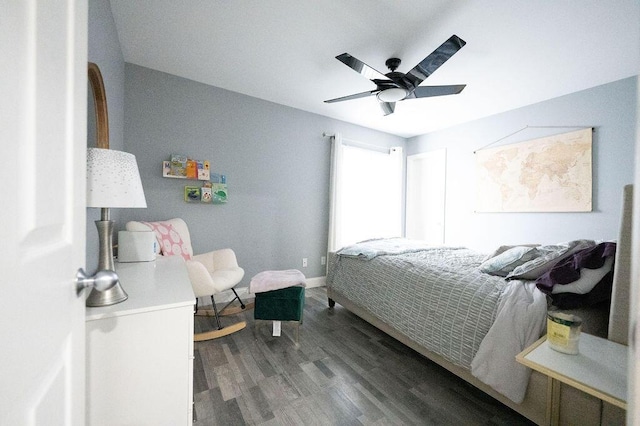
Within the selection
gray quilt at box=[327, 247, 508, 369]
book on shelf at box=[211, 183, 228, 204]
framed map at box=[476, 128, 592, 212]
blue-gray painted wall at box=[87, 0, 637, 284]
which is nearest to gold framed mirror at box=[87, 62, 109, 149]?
blue-gray painted wall at box=[87, 0, 637, 284]

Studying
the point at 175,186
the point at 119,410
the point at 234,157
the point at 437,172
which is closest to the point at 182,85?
the point at 234,157

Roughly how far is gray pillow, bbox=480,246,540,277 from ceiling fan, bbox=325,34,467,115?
1.36m

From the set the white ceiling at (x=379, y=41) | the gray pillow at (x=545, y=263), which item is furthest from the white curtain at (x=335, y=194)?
the gray pillow at (x=545, y=263)

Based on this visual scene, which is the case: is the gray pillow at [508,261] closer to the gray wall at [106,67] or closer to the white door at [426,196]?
the white door at [426,196]

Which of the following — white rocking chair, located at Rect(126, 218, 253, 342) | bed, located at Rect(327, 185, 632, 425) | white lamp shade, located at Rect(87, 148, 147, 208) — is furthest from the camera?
white rocking chair, located at Rect(126, 218, 253, 342)

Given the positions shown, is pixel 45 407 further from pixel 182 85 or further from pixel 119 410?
pixel 182 85

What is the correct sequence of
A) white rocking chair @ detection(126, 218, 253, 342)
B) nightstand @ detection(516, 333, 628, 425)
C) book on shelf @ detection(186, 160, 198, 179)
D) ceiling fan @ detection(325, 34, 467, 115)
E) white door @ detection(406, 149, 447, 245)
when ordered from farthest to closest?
1. white door @ detection(406, 149, 447, 245)
2. book on shelf @ detection(186, 160, 198, 179)
3. white rocking chair @ detection(126, 218, 253, 342)
4. ceiling fan @ detection(325, 34, 467, 115)
5. nightstand @ detection(516, 333, 628, 425)

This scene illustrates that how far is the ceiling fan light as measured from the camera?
6.72ft

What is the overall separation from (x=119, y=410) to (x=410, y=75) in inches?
98.4

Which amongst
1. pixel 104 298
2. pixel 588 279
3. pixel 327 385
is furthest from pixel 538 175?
pixel 104 298

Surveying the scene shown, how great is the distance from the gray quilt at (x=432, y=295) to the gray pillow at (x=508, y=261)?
80mm

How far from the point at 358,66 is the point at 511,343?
1.97 metres

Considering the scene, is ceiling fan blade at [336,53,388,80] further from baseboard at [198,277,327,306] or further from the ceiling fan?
baseboard at [198,277,327,306]

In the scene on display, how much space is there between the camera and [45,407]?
40 cm
